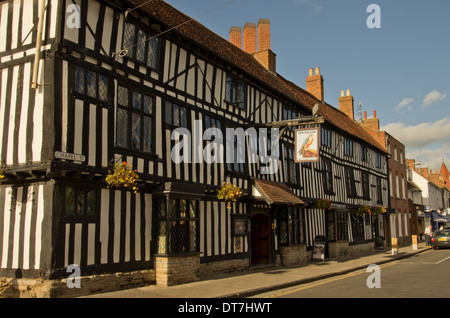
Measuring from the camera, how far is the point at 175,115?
1243 centimetres

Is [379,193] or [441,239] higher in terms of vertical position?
[379,193]

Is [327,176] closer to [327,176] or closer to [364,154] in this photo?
[327,176]

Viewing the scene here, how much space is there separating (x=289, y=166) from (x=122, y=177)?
430 inches

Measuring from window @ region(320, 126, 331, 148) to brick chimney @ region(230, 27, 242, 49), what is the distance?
22.8 feet

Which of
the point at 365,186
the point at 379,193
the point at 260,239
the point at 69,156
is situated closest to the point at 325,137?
the point at 365,186

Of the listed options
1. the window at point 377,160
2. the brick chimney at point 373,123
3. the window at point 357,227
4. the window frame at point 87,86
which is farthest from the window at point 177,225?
the brick chimney at point 373,123

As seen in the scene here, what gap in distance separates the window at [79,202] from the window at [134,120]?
4.94ft

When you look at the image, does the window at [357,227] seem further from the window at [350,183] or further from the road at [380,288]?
the road at [380,288]

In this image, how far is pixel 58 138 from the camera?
8.84 m

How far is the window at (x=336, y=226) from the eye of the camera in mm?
22844

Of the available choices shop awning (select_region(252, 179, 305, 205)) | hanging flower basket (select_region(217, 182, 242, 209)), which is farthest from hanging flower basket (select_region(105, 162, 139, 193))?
shop awning (select_region(252, 179, 305, 205))

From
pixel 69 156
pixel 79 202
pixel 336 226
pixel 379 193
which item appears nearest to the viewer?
pixel 69 156

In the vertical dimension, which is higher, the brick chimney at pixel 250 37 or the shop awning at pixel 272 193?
the brick chimney at pixel 250 37
